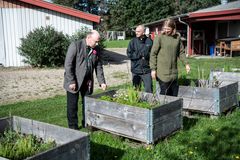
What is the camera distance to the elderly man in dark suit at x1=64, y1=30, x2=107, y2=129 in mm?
5223

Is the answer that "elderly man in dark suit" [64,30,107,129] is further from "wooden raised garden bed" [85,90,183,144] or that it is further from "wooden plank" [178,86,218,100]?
"wooden plank" [178,86,218,100]

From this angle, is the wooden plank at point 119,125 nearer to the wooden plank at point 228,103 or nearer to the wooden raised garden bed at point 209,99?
the wooden raised garden bed at point 209,99

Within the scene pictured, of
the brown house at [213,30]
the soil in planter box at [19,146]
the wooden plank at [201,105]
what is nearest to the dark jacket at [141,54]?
the wooden plank at [201,105]

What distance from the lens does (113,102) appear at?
5.14 meters

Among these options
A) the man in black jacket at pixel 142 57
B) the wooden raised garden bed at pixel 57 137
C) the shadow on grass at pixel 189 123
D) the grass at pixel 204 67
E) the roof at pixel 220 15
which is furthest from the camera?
the roof at pixel 220 15

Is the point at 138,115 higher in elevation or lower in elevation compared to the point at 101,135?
higher

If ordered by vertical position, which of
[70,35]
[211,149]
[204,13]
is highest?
[204,13]

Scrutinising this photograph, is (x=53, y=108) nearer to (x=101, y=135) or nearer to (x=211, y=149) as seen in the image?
(x=101, y=135)

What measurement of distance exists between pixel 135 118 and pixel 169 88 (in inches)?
58.4

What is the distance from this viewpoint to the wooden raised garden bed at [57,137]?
11.0 feet

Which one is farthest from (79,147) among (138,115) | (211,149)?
(211,149)

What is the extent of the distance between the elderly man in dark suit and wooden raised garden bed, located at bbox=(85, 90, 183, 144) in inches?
9.2

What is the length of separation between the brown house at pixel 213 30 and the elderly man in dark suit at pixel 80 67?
16076mm

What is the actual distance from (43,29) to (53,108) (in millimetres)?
9510
